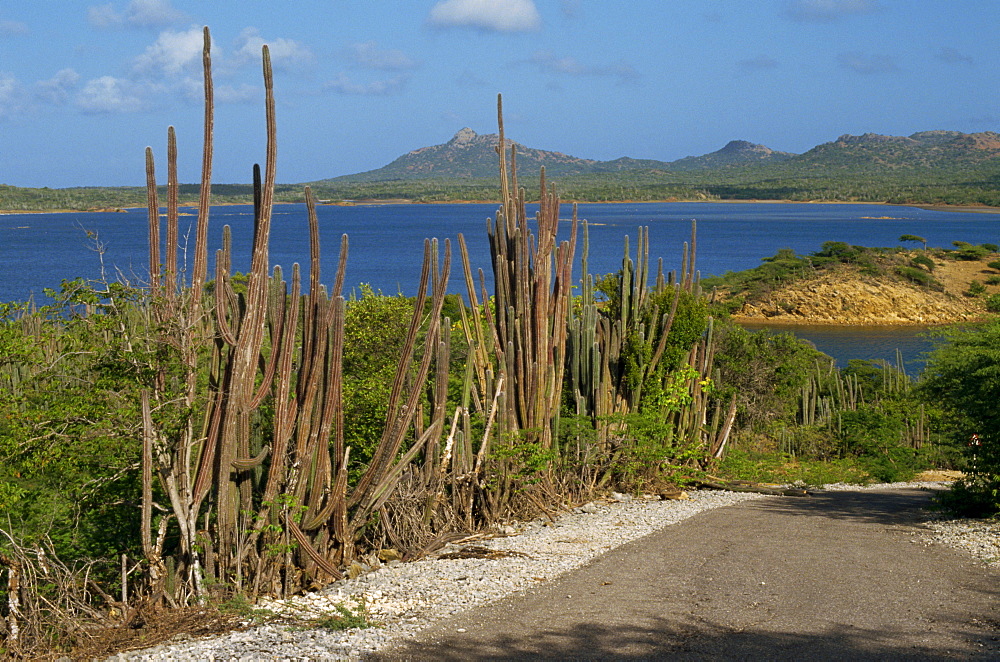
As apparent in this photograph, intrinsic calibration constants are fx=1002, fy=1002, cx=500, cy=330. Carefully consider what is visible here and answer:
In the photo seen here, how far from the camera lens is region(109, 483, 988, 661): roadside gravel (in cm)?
631

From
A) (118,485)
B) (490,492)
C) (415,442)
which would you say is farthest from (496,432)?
(118,485)

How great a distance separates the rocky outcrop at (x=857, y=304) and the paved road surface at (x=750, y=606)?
46.1 m

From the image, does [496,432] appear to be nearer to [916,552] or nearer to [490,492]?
[490,492]

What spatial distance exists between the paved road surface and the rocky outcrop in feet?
151

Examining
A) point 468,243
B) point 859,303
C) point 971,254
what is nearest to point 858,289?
point 859,303

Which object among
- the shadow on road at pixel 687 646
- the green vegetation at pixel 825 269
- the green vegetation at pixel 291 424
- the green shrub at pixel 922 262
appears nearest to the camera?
the shadow on road at pixel 687 646

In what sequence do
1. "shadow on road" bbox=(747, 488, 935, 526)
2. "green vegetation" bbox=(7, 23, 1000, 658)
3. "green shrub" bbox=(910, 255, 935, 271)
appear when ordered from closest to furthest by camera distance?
"green vegetation" bbox=(7, 23, 1000, 658)
"shadow on road" bbox=(747, 488, 935, 526)
"green shrub" bbox=(910, 255, 935, 271)

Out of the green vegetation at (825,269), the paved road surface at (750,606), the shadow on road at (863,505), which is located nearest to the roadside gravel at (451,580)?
the paved road surface at (750,606)

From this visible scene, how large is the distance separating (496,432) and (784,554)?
3.33m

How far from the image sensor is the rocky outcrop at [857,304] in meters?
53.6

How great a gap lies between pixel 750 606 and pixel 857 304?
166 ft

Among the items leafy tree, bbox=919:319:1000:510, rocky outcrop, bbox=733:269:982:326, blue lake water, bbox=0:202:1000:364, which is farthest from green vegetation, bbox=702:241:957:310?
leafy tree, bbox=919:319:1000:510

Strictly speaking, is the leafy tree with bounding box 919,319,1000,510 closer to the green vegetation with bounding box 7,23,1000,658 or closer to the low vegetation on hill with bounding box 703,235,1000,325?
the green vegetation with bounding box 7,23,1000,658

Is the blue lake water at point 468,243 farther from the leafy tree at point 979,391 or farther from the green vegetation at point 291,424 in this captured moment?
the leafy tree at point 979,391
